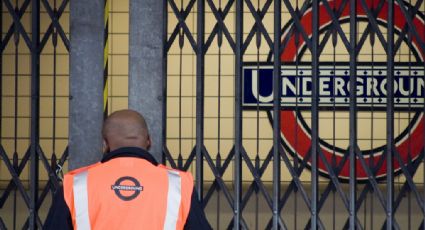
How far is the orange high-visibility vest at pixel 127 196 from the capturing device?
10.1ft

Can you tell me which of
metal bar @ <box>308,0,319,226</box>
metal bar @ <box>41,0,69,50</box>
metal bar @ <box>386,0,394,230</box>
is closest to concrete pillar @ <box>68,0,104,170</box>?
metal bar @ <box>41,0,69,50</box>

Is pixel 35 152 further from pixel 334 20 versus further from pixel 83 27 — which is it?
pixel 334 20

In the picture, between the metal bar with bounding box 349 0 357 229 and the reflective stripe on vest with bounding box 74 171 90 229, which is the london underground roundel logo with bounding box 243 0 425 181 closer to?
the metal bar with bounding box 349 0 357 229

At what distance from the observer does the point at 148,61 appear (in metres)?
5.09

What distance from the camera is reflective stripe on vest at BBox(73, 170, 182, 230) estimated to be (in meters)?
3.08

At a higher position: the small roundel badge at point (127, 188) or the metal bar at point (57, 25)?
the metal bar at point (57, 25)

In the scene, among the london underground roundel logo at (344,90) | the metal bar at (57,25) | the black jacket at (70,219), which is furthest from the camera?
the london underground roundel logo at (344,90)

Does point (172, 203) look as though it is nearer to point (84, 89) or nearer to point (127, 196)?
point (127, 196)

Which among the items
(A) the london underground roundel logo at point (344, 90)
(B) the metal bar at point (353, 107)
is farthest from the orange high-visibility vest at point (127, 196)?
(A) the london underground roundel logo at point (344, 90)

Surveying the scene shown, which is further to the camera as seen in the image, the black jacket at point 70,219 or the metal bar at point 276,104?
the metal bar at point 276,104

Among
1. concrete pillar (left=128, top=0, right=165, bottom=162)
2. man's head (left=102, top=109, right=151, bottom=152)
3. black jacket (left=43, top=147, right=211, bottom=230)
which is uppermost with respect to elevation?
concrete pillar (left=128, top=0, right=165, bottom=162)

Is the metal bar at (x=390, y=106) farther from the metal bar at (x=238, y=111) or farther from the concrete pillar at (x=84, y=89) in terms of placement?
the concrete pillar at (x=84, y=89)

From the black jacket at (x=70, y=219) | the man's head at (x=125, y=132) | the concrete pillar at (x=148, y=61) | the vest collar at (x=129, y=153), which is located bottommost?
the black jacket at (x=70, y=219)

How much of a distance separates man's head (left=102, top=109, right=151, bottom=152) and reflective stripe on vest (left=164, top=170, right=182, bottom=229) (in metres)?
0.18
